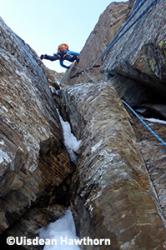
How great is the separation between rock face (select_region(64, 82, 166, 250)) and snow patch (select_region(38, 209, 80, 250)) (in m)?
0.20

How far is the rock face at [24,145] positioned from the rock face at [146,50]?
87.1 inches

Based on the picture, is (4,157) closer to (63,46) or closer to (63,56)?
(63,56)

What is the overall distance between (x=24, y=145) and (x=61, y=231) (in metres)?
1.37

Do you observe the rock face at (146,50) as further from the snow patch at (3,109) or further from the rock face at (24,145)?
the snow patch at (3,109)

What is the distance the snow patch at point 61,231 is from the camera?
4.77 m

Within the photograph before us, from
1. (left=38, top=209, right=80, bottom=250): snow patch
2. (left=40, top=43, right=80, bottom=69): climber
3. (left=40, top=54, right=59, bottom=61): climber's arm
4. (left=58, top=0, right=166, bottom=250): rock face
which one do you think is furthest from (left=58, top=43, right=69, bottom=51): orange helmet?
(left=38, top=209, right=80, bottom=250): snow patch

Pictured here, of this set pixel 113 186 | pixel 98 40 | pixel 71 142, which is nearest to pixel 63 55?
pixel 98 40

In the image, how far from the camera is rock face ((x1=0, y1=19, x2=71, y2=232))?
4.53 metres

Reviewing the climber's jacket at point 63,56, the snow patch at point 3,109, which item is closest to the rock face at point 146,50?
the snow patch at point 3,109

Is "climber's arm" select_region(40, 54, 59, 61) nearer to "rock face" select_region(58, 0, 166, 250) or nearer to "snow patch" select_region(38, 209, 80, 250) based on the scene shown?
"rock face" select_region(58, 0, 166, 250)

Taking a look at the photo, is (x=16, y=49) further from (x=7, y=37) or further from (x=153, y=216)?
(x=153, y=216)

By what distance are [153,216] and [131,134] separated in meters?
2.07

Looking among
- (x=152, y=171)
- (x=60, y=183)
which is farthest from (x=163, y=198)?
(x=60, y=183)

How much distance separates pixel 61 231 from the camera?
199 inches
